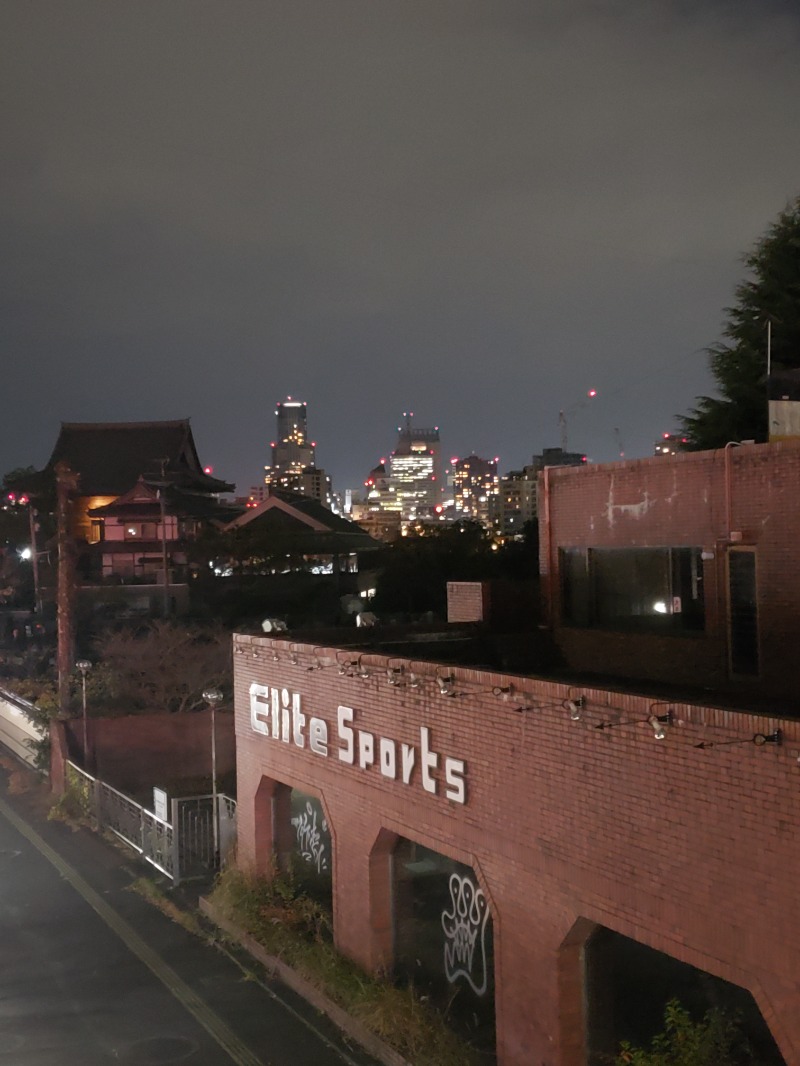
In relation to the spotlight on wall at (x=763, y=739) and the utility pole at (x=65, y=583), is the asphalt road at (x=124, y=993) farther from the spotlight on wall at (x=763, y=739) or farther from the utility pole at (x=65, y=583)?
the utility pole at (x=65, y=583)

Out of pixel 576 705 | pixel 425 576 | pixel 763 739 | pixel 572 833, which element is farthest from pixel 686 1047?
pixel 425 576

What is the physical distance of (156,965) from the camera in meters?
16.3

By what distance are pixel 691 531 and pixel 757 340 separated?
19.4 m

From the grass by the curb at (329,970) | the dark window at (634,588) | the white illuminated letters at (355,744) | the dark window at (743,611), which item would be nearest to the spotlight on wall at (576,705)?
the white illuminated letters at (355,744)

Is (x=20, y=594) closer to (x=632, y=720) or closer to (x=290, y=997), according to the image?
(x=290, y=997)

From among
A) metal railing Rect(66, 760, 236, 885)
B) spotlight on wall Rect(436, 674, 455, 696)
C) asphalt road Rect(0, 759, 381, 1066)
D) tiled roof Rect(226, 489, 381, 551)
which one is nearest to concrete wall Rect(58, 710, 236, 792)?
metal railing Rect(66, 760, 236, 885)

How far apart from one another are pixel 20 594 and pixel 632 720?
62360 mm

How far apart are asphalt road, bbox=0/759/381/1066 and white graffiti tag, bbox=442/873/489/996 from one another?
192 cm

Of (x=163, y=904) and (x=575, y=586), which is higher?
(x=575, y=586)

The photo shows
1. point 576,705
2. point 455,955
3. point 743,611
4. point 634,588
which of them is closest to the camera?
point 576,705

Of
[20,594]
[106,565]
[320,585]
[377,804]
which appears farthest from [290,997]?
[20,594]

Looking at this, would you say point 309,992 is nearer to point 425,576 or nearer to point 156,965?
point 156,965

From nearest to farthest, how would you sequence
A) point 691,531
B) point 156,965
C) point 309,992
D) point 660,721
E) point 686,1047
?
point 660,721 < point 686,1047 < point 309,992 < point 691,531 < point 156,965

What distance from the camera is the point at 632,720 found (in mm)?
9609
